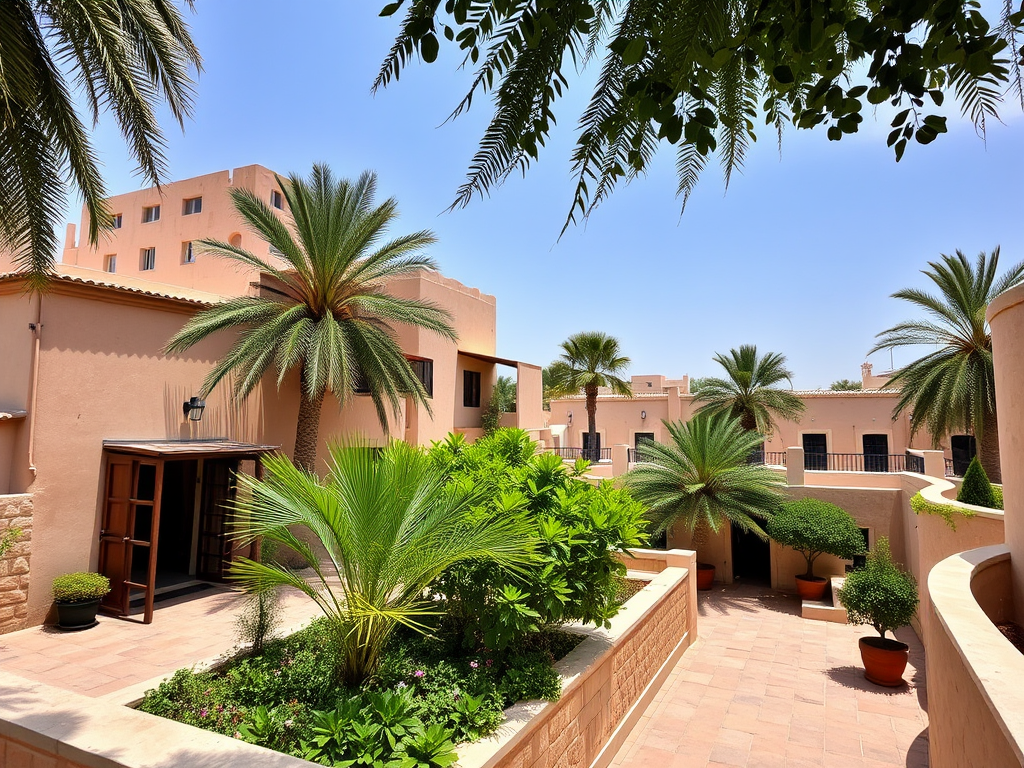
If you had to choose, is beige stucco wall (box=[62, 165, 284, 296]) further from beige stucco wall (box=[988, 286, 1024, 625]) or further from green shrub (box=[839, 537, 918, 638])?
beige stucco wall (box=[988, 286, 1024, 625])

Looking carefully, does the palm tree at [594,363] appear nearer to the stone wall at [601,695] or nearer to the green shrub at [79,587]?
the stone wall at [601,695]

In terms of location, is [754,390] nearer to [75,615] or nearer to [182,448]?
[182,448]

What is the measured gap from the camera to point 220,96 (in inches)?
236

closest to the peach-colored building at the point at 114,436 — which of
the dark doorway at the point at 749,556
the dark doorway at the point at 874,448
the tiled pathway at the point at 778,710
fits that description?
the tiled pathway at the point at 778,710

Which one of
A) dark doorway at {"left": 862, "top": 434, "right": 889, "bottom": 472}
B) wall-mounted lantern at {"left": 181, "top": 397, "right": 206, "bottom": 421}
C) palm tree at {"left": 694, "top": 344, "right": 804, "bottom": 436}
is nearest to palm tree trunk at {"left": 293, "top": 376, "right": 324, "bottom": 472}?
wall-mounted lantern at {"left": 181, "top": 397, "right": 206, "bottom": 421}

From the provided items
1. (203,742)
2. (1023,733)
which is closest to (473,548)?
(203,742)

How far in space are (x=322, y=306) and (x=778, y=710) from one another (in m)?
11.5

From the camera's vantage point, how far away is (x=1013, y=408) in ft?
19.5

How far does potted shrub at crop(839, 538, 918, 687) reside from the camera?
29.6 ft

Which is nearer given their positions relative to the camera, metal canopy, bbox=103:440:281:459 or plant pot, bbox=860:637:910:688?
plant pot, bbox=860:637:910:688

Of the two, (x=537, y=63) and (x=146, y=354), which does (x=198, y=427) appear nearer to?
(x=146, y=354)

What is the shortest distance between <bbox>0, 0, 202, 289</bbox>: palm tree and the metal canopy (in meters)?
4.61

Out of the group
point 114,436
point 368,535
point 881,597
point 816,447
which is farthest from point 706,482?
point 816,447

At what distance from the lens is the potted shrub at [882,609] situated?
902 centimetres
